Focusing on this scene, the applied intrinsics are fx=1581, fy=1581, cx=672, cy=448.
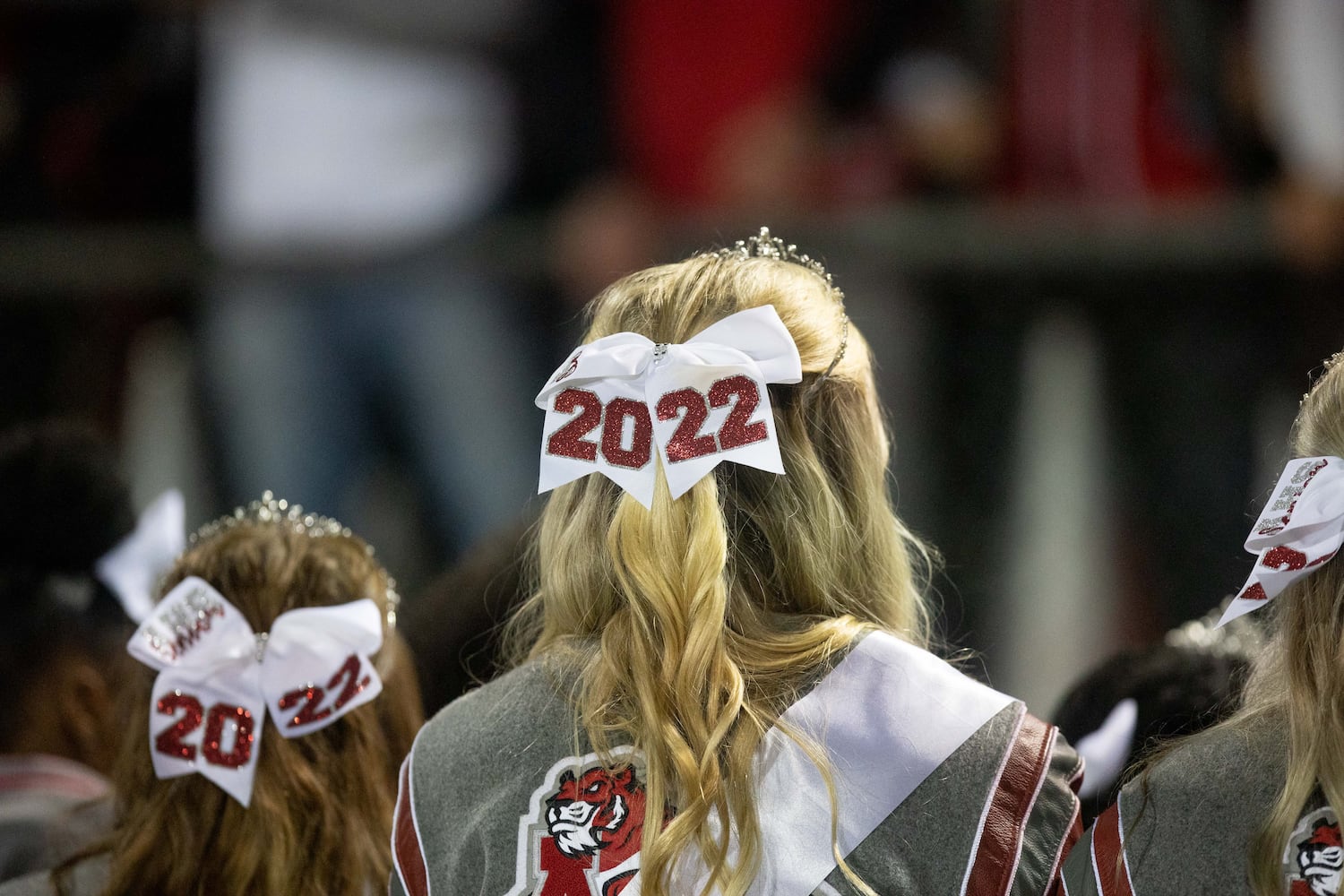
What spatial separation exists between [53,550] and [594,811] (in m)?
0.74

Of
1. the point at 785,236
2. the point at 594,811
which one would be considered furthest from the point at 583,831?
the point at 785,236

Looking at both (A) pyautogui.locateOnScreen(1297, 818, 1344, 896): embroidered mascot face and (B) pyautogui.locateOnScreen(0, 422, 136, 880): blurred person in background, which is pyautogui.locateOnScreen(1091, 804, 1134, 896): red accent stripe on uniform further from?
(B) pyautogui.locateOnScreen(0, 422, 136, 880): blurred person in background

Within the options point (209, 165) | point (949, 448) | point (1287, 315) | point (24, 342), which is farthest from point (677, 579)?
point (24, 342)

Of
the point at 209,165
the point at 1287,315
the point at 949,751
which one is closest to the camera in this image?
the point at 949,751

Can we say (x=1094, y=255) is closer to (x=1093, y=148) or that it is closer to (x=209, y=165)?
(x=1093, y=148)

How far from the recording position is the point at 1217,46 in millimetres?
2523

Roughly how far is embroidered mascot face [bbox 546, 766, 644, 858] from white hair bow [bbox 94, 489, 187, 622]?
605 mm

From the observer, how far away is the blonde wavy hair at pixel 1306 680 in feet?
3.00

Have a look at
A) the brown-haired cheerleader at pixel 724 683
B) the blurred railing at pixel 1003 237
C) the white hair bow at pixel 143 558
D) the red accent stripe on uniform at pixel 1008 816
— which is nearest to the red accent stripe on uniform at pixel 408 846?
the brown-haired cheerleader at pixel 724 683

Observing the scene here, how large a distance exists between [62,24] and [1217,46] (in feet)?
6.58

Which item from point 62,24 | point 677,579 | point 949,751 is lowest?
point 949,751

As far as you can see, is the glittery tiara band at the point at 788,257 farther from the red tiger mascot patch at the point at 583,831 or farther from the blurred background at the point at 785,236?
the blurred background at the point at 785,236

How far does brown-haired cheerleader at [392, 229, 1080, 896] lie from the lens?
1002 mm

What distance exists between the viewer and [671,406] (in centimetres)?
106
